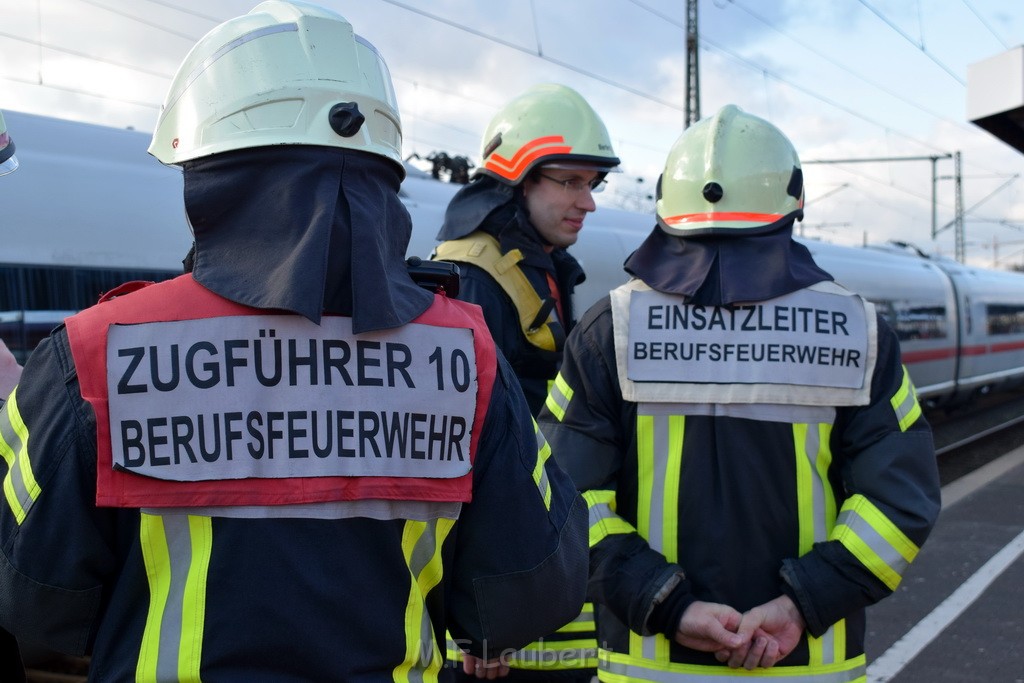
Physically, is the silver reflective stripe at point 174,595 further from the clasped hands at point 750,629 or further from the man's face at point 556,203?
the man's face at point 556,203

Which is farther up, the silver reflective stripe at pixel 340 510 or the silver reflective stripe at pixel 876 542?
the silver reflective stripe at pixel 340 510

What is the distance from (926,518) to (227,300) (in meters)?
1.51

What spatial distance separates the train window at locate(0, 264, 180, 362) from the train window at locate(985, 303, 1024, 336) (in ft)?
57.4

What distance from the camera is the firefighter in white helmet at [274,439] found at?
50.8 inches

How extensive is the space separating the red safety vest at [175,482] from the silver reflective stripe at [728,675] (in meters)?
0.98

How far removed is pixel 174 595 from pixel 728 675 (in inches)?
51.0

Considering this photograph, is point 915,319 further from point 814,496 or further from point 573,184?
point 814,496

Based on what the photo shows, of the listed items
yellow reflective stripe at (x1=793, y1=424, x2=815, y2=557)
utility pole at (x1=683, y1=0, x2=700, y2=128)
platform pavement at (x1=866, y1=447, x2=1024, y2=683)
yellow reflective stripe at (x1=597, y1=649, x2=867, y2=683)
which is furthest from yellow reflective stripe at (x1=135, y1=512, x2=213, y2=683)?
utility pole at (x1=683, y1=0, x2=700, y2=128)

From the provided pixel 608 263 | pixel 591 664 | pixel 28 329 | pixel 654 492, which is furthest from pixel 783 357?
pixel 608 263

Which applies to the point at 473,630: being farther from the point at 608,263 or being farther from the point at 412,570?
the point at 608,263

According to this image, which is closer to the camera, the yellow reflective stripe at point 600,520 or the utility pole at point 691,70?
the yellow reflective stripe at point 600,520

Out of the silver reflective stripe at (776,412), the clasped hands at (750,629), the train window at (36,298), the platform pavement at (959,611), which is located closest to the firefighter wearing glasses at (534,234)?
the clasped hands at (750,629)

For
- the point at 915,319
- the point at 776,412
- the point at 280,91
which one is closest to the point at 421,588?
the point at 280,91

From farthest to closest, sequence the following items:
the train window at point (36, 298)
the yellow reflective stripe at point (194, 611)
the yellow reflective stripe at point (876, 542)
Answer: the train window at point (36, 298)
the yellow reflective stripe at point (876, 542)
the yellow reflective stripe at point (194, 611)
